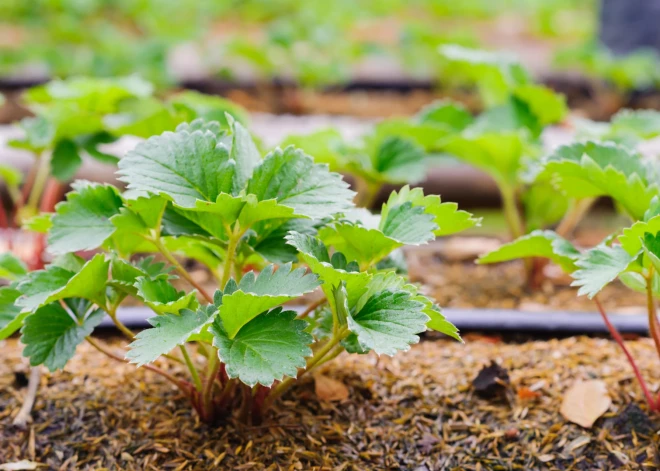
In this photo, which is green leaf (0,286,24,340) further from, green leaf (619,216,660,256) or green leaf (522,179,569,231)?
green leaf (522,179,569,231)

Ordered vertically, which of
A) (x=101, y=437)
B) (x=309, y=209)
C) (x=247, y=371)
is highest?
(x=309, y=209)

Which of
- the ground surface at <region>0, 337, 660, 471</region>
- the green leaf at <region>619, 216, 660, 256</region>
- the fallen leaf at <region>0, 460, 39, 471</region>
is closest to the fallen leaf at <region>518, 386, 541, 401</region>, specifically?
the ground surface at <region>0, 337, 660, 471</region>

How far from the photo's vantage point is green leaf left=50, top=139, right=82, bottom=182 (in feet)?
3.67

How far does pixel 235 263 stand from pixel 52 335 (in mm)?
212

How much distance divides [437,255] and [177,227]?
0.84 m

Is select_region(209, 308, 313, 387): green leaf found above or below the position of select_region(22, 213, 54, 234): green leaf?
below

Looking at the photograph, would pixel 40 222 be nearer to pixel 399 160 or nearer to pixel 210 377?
pixel 210 377

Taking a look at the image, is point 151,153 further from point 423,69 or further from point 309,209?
point 423,69

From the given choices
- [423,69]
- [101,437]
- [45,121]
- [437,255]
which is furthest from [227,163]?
[423,69]

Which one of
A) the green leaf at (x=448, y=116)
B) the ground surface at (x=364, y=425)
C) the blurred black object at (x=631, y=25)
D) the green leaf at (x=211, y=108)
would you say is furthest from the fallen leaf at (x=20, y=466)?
the blurred black object at (x=631, y=25)

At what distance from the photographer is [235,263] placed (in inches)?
28.8

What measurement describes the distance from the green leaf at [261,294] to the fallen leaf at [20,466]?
0.31 meters

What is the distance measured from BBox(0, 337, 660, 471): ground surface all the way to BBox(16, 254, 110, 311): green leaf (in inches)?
7.5

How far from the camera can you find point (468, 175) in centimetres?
173
